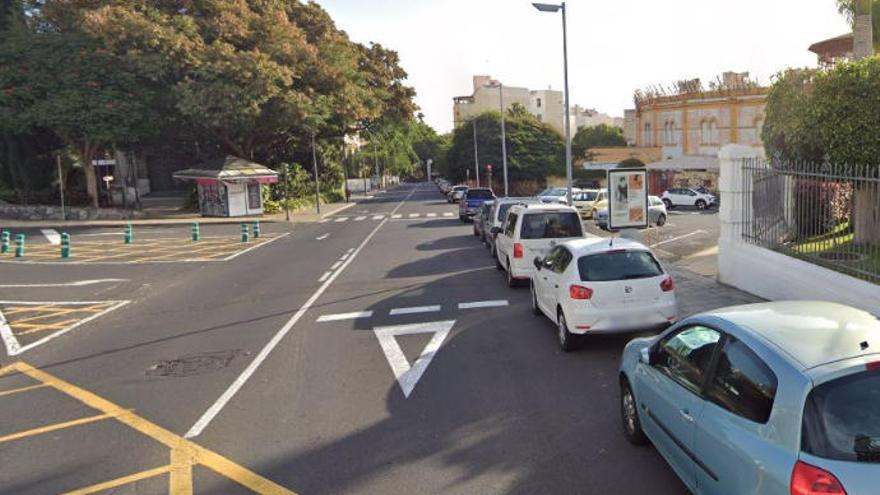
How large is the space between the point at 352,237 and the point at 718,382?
946 inches

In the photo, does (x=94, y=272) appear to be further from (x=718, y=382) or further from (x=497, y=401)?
(x=718, y=382)

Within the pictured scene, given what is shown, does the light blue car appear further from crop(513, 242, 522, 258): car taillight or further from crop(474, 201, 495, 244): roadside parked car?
crop(474, 201, 495, 244): roadside parked car

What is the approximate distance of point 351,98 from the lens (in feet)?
150

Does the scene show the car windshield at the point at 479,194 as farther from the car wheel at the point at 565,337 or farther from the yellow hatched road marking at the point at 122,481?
the yellow hatched road marking at the point at 122,481

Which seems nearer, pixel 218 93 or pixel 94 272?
pixel 94 272

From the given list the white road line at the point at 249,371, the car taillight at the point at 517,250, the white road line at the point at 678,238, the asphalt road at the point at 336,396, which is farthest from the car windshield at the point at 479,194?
the car taillight at the point at 517,250

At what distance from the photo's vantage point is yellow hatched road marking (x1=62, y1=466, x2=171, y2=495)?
17.9 ft

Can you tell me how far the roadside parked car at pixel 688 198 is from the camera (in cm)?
3875

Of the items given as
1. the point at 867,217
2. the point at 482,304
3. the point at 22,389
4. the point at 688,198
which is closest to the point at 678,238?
the point at 482,304

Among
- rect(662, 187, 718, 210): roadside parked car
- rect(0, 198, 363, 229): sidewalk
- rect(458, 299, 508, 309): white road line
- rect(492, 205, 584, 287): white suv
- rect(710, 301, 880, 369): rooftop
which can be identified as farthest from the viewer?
rect(662, 187, 718, 210): roadside parked car

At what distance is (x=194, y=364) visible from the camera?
9281mm

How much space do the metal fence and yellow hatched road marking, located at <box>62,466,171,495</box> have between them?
8.58m

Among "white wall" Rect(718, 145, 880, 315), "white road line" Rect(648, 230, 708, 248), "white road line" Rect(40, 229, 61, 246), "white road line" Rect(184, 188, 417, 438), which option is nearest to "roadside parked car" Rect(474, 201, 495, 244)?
"white road line" Rect(648, 230, 708, 248)

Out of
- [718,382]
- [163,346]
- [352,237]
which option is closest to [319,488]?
[718,382]
